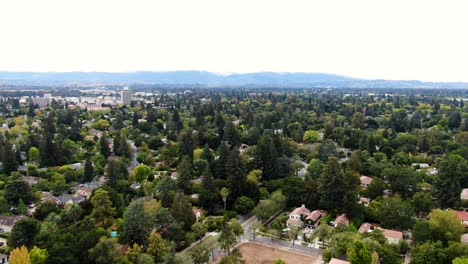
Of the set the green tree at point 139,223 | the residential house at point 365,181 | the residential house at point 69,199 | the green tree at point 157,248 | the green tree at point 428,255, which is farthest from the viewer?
the residential house at point 365,181

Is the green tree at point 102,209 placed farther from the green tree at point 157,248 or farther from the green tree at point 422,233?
the green tree at point 422,233

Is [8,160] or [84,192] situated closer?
[84,192]

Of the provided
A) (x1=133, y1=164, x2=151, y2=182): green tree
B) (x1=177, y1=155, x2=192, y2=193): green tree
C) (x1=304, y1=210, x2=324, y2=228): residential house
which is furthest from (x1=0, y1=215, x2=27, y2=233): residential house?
(x1=304, y1=210, x2=324, y2=228): residential house

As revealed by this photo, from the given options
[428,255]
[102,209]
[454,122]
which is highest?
[454,122]

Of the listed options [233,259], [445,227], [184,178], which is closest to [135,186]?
[184,178]

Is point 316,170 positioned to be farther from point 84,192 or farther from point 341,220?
point 84,192

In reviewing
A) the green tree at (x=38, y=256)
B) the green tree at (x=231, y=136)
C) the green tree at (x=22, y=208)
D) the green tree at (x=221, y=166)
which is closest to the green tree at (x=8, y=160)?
the green tree at (x=22, y=208)
